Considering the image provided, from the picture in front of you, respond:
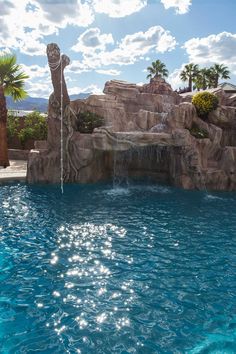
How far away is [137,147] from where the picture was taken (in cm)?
2045

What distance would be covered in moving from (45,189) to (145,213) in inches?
301

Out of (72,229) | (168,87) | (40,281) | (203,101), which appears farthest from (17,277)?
(168,87)

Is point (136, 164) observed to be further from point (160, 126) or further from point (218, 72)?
point (218, 72)

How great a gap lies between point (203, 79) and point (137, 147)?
47.5m

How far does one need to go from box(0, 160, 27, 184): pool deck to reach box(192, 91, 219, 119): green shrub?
14.1m

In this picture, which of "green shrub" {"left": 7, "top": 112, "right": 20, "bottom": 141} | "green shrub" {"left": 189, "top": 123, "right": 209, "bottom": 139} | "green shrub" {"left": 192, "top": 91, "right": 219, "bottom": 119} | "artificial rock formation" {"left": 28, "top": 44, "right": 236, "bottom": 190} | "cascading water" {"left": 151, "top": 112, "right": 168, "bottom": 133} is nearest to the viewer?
"artificial rock formation" {"left": 28, "top": 44, "right": 236, "bottom": 190}

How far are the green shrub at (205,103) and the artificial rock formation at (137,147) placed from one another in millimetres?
502

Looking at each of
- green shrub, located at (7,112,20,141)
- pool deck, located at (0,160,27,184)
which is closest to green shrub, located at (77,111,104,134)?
pool deck, located at (0,160,27,184)

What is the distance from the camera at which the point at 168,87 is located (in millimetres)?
30266

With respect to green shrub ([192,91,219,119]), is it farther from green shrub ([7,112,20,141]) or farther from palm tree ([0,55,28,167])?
green shrub ([7,112,20,141])

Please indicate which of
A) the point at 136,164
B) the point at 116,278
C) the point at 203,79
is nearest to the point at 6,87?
the point at 136,164

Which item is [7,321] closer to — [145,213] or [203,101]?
[145,213]

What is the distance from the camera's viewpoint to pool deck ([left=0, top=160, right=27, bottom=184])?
70.6 feet

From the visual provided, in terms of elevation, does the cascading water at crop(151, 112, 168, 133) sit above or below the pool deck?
above
